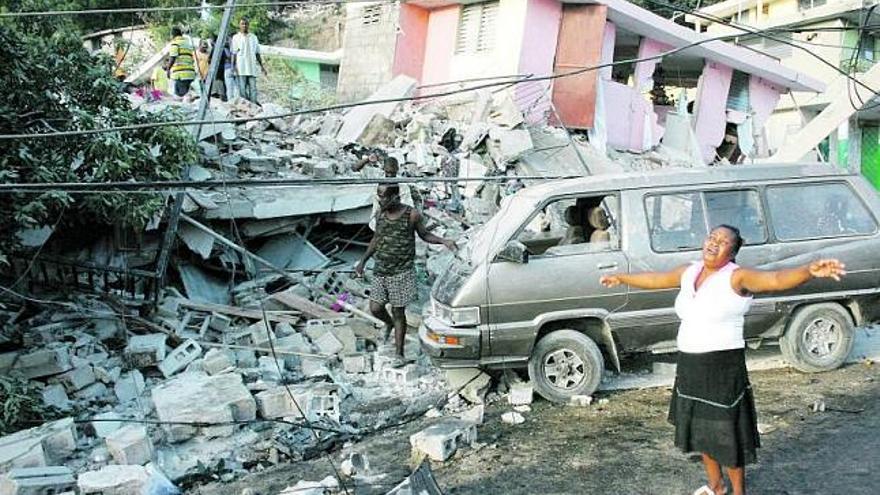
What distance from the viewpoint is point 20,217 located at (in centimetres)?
614

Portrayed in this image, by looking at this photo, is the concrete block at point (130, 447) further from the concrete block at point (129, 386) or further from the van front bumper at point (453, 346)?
the van front bumper at point (453, 346)

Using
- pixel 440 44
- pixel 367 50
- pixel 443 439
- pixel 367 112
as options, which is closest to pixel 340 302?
pixel 443 439

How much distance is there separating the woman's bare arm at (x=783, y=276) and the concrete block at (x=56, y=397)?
5565 millimetres

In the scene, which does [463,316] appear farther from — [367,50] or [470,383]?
[367,50]

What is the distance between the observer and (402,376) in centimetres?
726

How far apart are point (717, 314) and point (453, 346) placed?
2693 millimetres

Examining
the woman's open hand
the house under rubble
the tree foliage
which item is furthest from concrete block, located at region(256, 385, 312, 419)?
the house under rubble

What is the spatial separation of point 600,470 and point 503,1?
13.0 m

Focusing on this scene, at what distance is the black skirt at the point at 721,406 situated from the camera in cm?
404

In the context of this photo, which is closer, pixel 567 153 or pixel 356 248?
pixel 356 248

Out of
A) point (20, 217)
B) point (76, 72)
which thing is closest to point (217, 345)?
point (20, 217)

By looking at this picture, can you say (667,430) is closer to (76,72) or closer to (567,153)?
(76,72)

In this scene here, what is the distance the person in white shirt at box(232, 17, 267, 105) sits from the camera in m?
14.6

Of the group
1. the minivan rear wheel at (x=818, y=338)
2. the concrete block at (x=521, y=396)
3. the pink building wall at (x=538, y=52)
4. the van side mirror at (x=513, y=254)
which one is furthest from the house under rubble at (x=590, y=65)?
the concrete block at (x=521, y=396)
